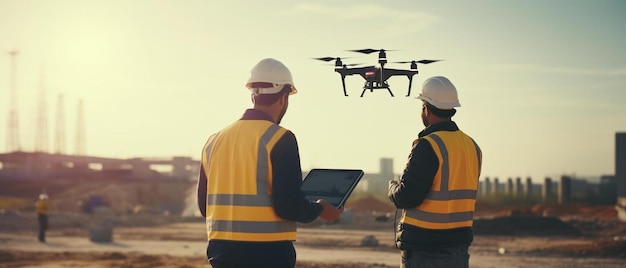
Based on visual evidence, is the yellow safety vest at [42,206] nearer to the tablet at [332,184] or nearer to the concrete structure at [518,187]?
the tablet at [332,184]

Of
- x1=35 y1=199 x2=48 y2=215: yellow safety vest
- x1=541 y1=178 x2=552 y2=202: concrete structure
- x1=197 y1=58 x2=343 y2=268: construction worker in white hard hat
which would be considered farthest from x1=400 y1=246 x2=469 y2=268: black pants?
x1=541 y1=178 x2=552 y2=202: concrete structure

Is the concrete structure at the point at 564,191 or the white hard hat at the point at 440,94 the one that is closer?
the white hard hat at the point at 440,94

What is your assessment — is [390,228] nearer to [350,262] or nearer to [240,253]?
[350,262]

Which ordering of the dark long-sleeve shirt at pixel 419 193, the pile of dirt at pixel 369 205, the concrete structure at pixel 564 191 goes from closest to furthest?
the dark long-sleeve shirt at pixel 419 193
the concrete structure at pixel 564 191
the pile of dirt at pixel 369 205

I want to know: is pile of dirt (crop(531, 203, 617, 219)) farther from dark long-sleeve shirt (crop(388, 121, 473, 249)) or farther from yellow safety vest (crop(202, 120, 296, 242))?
yellow safety vest (crop(202, 120, 296, 242))

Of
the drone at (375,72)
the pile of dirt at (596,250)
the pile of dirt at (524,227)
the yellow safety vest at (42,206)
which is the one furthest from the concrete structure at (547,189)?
the drone at (375,72)

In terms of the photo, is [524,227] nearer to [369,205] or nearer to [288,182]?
[288,182]

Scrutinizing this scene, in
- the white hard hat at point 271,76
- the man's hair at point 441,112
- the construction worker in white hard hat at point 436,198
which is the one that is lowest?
the construction worker in white hard hat at point 436,198

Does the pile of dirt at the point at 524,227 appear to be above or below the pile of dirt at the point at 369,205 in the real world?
above
